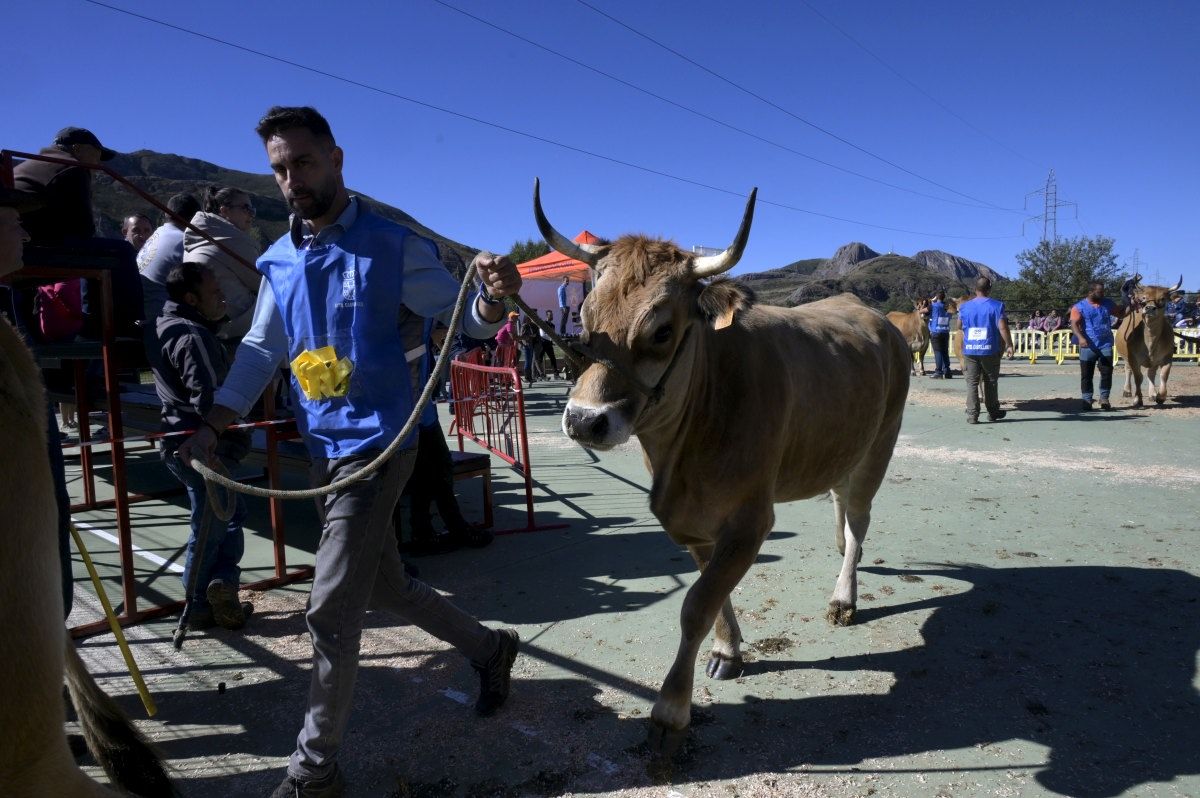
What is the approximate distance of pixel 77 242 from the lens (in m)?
3.87

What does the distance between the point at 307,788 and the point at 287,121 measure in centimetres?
230

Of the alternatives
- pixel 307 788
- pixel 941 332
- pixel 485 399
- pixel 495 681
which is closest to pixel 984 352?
pixel 485 399

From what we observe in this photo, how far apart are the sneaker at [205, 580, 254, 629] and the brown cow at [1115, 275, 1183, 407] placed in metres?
12.6

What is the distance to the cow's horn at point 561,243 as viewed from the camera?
300 cm

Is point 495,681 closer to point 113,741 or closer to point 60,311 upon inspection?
point 113,741

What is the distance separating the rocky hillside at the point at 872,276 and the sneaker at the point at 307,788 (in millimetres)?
55882

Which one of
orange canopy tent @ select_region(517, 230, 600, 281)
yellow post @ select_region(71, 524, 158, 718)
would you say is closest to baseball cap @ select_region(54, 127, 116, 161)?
Answer: yellow post @ select_region(71, 524, 158, 718)

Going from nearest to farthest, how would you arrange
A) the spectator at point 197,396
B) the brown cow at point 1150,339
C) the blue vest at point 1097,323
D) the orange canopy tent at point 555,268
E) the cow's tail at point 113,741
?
the cow's tail at point 113,741 < the spectator at point 197,396 < the blue vest at point 1097,323 < the brown cow at point 1150,339 < the orange canopy tent at point 555,268

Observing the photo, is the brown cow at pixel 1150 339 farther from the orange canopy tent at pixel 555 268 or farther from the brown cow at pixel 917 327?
the orange canopy tent at pixel 555 268

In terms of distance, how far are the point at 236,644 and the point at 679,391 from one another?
2.81 meters

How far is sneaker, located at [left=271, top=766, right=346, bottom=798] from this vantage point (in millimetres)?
2312

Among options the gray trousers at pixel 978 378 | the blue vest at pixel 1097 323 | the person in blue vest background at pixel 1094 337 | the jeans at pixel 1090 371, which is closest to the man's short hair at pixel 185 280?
the gray trousers at pixel 978 378

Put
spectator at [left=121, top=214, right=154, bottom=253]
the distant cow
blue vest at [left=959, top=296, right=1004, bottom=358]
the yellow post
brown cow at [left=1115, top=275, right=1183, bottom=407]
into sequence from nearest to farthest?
the distant cow → the yellow post → spectator at [left=121, top=214, right=154, bottom=253] → blue vest at [left=959, top=296, right=1004, bottom=358] → brown cow at [left=1115, top=275, right=1183, bottom=407]

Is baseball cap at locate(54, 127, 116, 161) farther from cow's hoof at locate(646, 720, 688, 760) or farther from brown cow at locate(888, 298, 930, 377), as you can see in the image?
brown cow at locate(888, 298, 930, 377)
